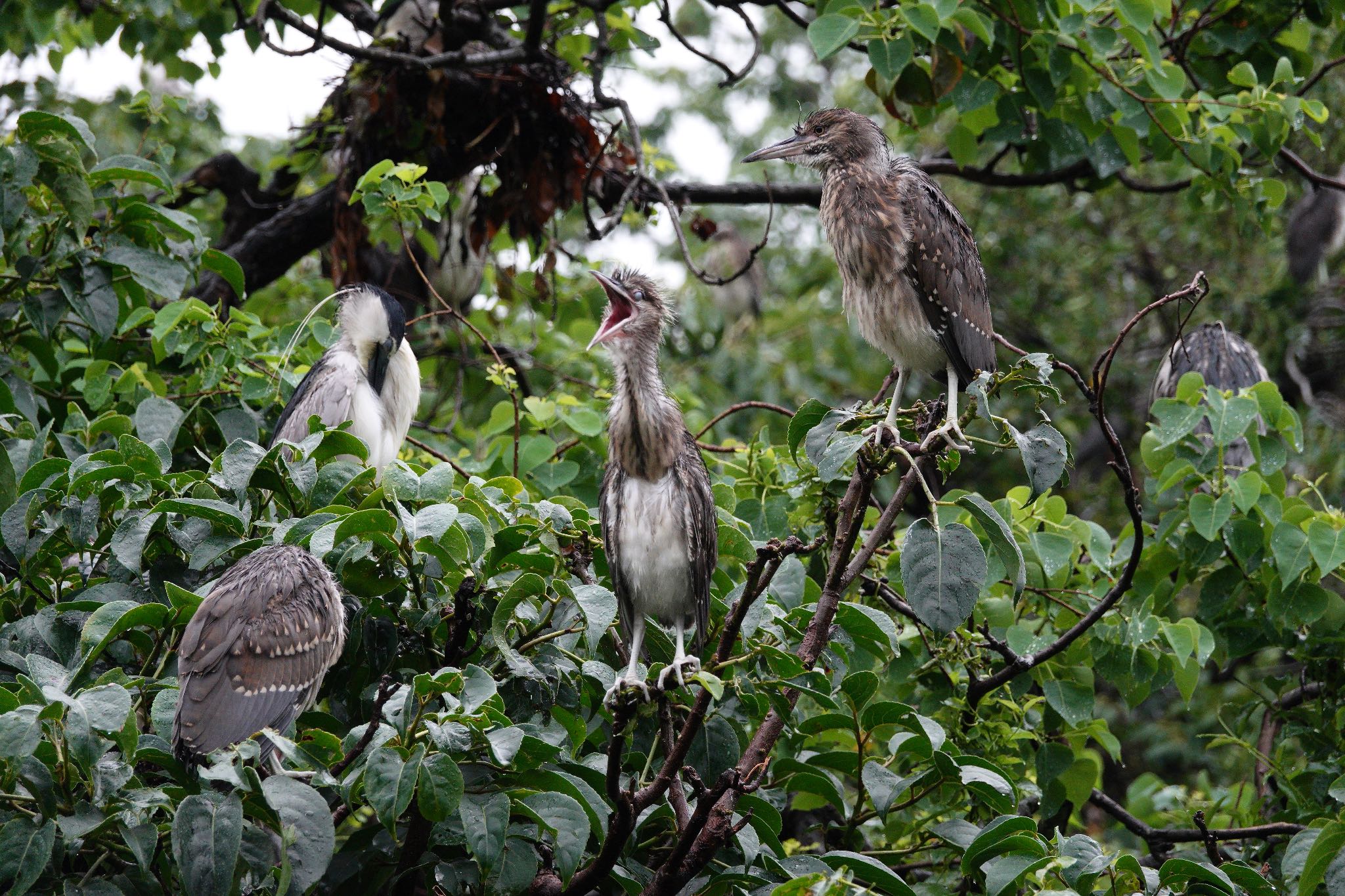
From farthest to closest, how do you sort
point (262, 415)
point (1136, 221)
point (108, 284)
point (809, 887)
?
point (1136, 221)
point (262, 415)
point (108, 284)
point (809, 887)

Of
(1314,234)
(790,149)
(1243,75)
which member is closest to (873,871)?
(790,149)

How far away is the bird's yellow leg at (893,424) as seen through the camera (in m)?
3.03

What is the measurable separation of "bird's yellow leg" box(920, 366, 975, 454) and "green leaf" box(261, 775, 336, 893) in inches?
59.1

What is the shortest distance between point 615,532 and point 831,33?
6.63ft

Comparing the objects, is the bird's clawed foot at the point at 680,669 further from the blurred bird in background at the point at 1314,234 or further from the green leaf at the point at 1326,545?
the blurred bird in background at the point at 1314,234

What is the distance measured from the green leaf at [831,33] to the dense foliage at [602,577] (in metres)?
0.02

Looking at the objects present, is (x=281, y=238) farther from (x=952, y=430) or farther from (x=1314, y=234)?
(x=1314, y=234)

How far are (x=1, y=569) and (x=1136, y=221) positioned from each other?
7667mm

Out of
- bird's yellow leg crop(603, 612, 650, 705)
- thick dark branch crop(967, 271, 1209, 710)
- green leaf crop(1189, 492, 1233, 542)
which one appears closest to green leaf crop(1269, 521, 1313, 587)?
green leaf crop(1189, 492, 1233, 542)

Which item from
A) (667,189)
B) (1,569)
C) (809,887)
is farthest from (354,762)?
(667,189)

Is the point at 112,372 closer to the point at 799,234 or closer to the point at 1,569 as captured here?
the point at 1,569

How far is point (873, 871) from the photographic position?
2852mm

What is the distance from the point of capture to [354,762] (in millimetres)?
2613

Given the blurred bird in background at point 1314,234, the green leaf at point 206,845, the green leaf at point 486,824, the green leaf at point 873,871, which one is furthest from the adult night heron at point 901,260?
the blurred bird in background at point 1314,234
